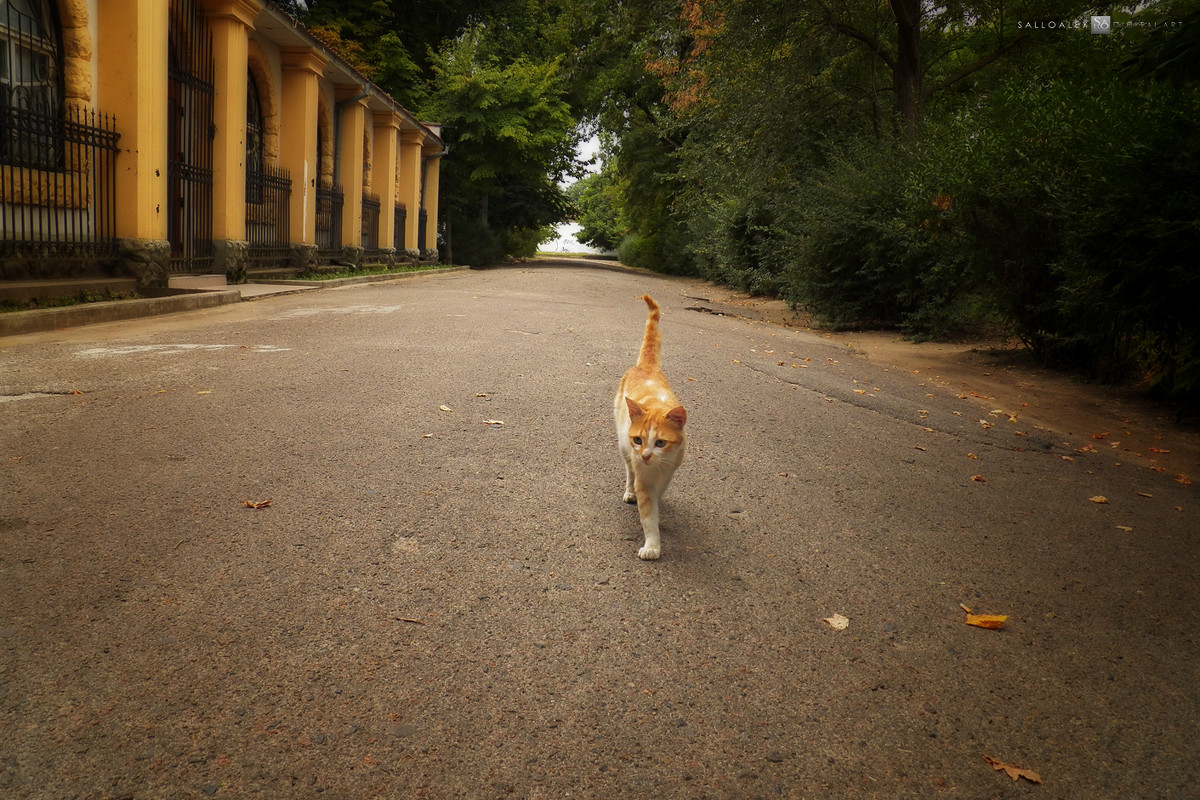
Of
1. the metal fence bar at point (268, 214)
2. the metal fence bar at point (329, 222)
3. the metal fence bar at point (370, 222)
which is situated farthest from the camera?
the metal fence bar at point (370, 222)

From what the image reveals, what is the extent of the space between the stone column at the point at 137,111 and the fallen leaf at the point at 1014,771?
11619 mm

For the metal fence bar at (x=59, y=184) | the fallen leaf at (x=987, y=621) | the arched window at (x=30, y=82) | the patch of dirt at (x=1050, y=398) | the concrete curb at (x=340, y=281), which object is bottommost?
the fallen leaf at (x=987, y=621)

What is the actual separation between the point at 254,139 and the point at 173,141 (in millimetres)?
3894

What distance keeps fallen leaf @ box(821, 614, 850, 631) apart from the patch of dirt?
446 cm

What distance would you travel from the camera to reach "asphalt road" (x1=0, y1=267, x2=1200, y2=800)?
2287mm

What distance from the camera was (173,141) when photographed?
13.7m

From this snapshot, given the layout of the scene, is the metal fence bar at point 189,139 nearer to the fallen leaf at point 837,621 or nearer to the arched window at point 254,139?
the arched window at point 254,139

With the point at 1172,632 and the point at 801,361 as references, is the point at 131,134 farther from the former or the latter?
the point at 1172,632

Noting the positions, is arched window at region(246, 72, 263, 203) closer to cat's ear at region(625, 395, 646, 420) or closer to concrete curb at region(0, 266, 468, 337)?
concrete curb at region(0, 266, 468, 337)

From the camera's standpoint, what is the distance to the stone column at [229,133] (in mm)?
14055

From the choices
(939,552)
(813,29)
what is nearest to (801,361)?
(939,552)

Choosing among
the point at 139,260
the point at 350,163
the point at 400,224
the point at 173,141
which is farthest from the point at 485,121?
the point at 139,260

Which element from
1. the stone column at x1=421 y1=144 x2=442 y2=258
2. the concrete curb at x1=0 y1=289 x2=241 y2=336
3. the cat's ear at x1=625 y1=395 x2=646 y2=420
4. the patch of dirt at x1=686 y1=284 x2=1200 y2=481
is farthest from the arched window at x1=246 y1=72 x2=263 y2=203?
the cat's ear at x1=625 y1=395 x2=646 y2=420

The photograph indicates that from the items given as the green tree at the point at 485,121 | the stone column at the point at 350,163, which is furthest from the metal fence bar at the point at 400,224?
the green tree at the point at 485,121
